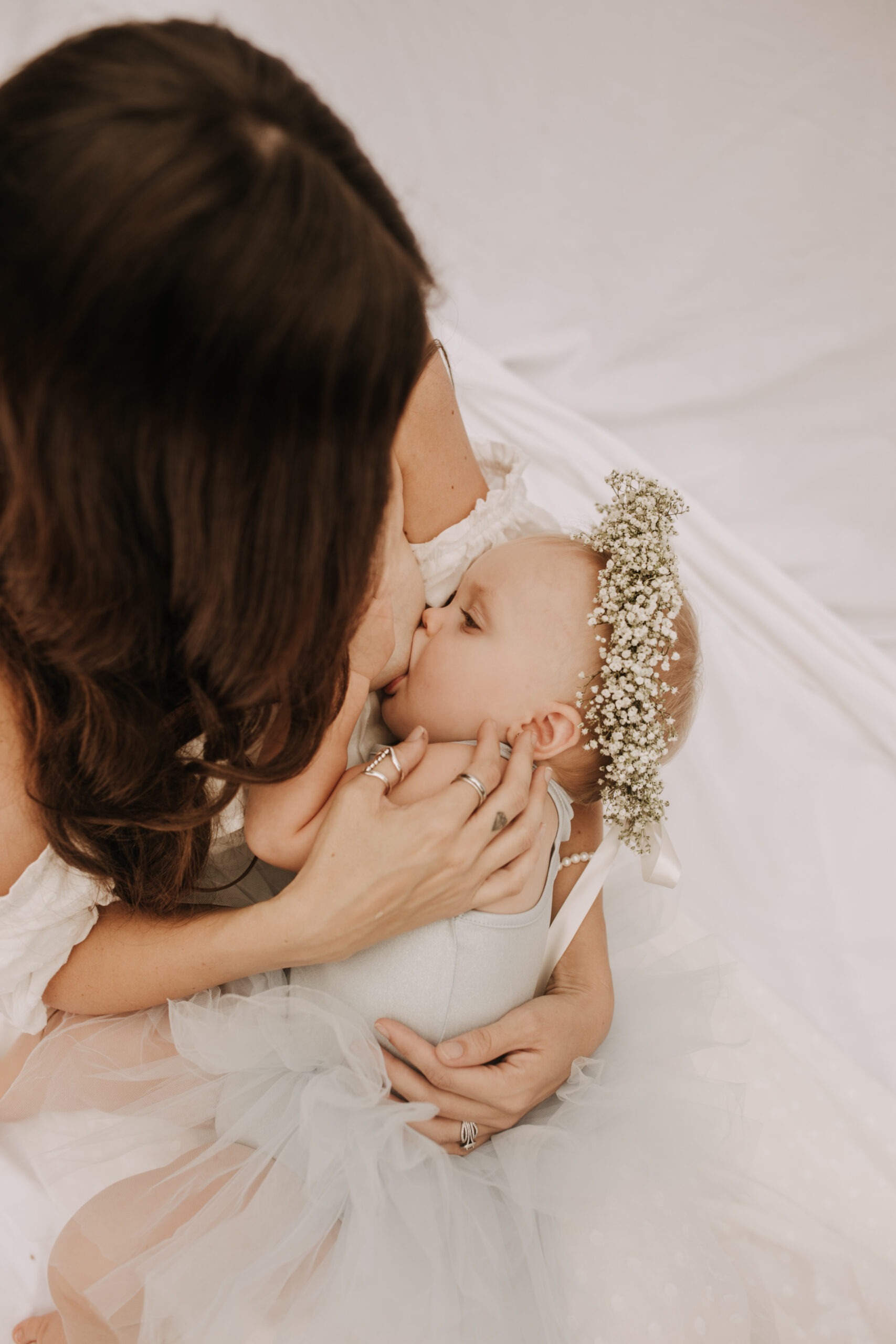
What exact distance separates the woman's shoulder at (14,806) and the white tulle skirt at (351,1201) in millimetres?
269

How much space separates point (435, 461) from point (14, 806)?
30.5 inches

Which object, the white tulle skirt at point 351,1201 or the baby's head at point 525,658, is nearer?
the white tulle skirt at point 351,1201

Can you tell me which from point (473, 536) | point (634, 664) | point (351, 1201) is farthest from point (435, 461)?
point (351, 1201)

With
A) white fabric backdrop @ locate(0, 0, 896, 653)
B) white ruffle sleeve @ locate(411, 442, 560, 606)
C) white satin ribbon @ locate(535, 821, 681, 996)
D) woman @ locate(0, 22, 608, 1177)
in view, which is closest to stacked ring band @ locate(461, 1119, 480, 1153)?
white satin ribbon @ locate(535, 821, 681, 996)

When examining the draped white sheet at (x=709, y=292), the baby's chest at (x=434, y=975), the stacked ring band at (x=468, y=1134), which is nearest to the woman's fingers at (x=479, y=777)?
the baby's chest at (x=434, y=975)

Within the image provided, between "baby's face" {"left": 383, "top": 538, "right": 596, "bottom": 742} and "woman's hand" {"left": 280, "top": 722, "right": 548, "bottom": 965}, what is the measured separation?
0.69 ft

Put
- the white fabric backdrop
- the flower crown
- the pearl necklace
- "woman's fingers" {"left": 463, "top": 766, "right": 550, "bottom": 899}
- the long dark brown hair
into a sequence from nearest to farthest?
1. the long dark brown hair
2. "woman's fingers" {"left": 463, "top": 766, "right": 550, "bottom": 899}
3. the flower crown
4. the pearl necklace
5. the white fabric backdrop

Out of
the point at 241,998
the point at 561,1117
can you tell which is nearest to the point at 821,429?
the point at 561,1117

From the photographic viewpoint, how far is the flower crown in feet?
4.02

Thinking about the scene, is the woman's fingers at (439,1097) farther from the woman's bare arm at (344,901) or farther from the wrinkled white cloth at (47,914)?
the wrinkled white cloth at (47,914)

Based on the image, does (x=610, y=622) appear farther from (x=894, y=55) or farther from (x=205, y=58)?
(x=894, y=55)

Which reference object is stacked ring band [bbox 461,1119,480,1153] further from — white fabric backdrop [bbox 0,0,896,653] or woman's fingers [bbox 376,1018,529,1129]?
white fabric backdrop [bbox 0,0,896,653]

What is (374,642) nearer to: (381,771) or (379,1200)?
(381,771)

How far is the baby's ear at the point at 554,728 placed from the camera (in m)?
1.29
